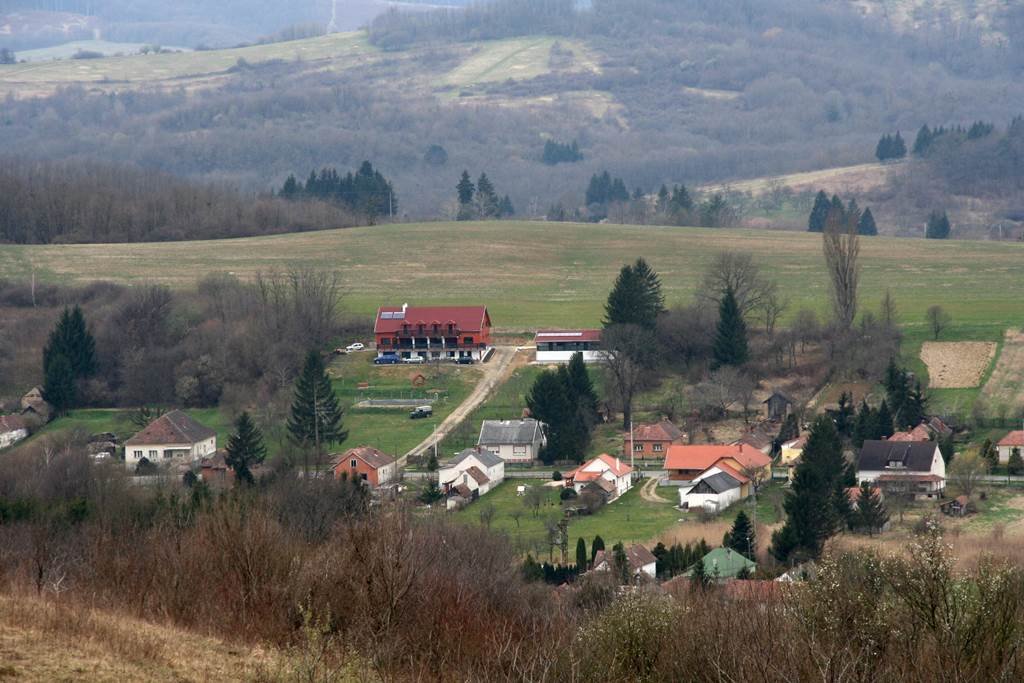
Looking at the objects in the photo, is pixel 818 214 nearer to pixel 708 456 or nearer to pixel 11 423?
pixel 708 456

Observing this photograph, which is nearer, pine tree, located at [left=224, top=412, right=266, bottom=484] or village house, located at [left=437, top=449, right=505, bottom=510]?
village house, located at [left=437, top=449, right=505, bottom=510]

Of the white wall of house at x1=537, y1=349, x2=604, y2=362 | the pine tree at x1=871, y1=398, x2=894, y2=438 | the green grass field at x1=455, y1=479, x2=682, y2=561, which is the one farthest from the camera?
the white wall of house at x1=537, y1=349, x2=604, y2=362

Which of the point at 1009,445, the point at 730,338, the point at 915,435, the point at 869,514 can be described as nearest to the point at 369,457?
the point at 869,514

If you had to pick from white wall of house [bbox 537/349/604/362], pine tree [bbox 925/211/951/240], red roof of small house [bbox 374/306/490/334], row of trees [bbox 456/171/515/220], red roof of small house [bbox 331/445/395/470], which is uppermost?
row of trees [bbox 456/171/515/220]

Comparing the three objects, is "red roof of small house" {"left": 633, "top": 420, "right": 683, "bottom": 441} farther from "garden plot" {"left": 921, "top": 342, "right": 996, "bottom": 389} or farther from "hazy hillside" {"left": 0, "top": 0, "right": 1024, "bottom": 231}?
"hazy hillside" {"left": 0, "top": 0, "right": 1024, "bottom": 231}

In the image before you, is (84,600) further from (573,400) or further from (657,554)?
(573,400)

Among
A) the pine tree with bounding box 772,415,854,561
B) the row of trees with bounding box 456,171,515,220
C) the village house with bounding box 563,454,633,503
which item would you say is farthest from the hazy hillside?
the pine tree with bounding box 772,415,854,561

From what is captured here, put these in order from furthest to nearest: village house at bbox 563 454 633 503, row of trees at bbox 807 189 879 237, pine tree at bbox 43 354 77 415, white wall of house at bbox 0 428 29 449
Result: row of trees at bbox 807 189 879 237 → pine tree at bbox 43 354 77 415 → white wall of house at bbox 0 428 29 449 → village house at bbox 563 454 633 503
